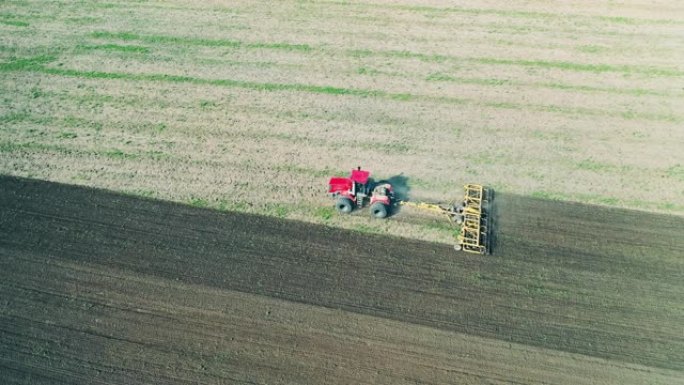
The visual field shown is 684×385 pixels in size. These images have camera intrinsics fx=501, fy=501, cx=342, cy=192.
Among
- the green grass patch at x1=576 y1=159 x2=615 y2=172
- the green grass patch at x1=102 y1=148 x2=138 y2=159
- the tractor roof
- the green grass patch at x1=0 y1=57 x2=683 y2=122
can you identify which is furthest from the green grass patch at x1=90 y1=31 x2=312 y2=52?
the green grass patch at x1=576 y1=159 x2=615 y2=172

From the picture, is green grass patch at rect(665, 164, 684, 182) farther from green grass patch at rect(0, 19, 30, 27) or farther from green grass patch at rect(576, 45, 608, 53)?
green grass patch at rect(0, 19, 30, 27)

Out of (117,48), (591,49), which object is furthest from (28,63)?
(591,49)

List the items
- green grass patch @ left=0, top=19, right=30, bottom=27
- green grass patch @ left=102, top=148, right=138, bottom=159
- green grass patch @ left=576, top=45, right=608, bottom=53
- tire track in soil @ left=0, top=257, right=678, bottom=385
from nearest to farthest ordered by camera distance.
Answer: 1. tire track in soil @ left=0, top=257, right=678, bottom=385
2. green grass patch @ left=102, top=148, right=138, bottom=159
3. green grass patch @ left=576, top=45, right=608, bottom=53
4. green grass patch @ left=0, top=19, right=30, bottom=27

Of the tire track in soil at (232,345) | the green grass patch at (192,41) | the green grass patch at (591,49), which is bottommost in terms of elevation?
the tire track in soil at (232,345)

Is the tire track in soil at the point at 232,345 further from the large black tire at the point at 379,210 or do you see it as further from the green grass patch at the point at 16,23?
the green grass patch at the point at 16,23

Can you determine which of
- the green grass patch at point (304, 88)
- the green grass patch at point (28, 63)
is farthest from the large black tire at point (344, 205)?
the green grass patch at point (28, 63)

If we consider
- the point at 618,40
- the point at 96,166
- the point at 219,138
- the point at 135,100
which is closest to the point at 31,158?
the point at 96,166

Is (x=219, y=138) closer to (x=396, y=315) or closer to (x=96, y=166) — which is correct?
(x=96, y=166)
